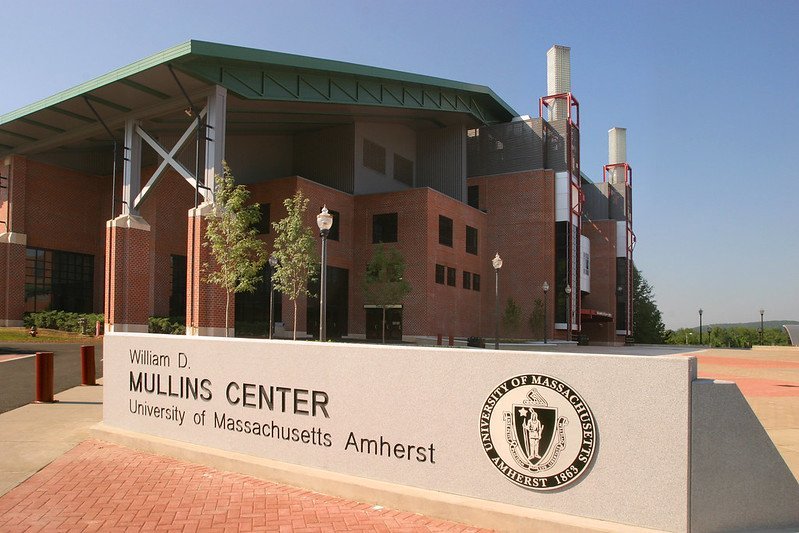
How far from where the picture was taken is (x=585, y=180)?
71.8m

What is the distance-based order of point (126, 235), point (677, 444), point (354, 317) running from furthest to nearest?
1. point (354, 317)
2. point (126, 235)
3. point (677, 444)

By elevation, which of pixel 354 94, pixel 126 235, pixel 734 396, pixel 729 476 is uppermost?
pixel 354 94

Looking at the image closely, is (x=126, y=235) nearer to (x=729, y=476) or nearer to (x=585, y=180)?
(x=729, y=476)

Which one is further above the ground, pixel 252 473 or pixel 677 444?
pixel 677 444

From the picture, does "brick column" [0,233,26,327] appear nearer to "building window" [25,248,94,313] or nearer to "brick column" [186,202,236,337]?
"building window" [25,248,94,313]

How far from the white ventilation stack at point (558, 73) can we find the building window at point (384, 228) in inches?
799

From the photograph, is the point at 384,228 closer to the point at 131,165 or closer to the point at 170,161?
the point at 170,161

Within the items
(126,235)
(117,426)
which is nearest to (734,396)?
(117,426)

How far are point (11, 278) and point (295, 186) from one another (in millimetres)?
17766

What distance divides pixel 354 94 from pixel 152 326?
16.8 meters

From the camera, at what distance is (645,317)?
8500 cm

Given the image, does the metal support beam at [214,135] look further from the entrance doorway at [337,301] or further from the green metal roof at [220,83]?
the entrance doorway at [337,301]

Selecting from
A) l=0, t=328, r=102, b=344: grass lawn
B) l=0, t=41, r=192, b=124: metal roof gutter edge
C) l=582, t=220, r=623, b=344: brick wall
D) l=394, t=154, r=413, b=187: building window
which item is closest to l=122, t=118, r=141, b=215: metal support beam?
l=0, t=41, r=192, b=124: metal roof gutter edge

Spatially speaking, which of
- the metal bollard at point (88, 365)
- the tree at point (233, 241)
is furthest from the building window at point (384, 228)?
the metal bollard at point (88, 365)
